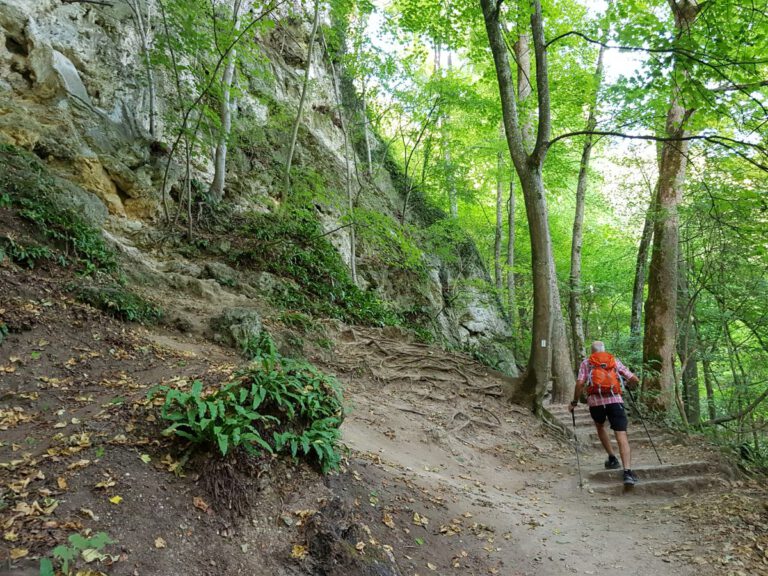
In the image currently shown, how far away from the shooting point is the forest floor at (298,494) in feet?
8.84

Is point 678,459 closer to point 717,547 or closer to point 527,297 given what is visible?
point 717,547

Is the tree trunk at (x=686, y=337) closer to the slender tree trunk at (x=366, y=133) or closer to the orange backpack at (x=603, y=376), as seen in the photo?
the orange backpack at (x=603, y=376)

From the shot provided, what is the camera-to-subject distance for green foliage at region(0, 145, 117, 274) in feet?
21.7

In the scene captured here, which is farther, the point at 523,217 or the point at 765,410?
the point at 523,217

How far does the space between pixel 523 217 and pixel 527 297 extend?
4346mm

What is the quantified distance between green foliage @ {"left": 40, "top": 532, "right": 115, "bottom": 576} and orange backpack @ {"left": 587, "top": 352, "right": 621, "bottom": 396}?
238 inches

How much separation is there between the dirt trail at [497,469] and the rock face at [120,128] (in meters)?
3.96

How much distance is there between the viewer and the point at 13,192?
6.71 meters

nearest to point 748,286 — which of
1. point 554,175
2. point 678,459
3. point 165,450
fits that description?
point 678,459

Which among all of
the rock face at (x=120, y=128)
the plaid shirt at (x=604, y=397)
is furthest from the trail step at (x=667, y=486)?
the rock face at (x=120, y=128)

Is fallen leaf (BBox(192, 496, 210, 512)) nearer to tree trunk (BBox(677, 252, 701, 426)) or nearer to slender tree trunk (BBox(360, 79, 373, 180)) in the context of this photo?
tree trunk (BBox(677, 252, 701, 426))

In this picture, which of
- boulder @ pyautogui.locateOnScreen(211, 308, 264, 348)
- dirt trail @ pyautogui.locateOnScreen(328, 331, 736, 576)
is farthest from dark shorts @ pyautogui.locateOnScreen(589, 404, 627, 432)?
boulder @ pyautogui.locateOnScreen(211, 308, 264, 348)

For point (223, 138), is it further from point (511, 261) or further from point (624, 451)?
point (511, 261)

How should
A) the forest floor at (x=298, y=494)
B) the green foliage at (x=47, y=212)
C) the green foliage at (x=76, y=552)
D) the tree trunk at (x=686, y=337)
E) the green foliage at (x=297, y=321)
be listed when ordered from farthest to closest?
the tree trunk at (x=686, y=337), the green foliage at (x=297, y=321), the green foliage at (x=47, y=212), the forest floor at (x=298, y=494), the green foliage at (x=76, y=552)
